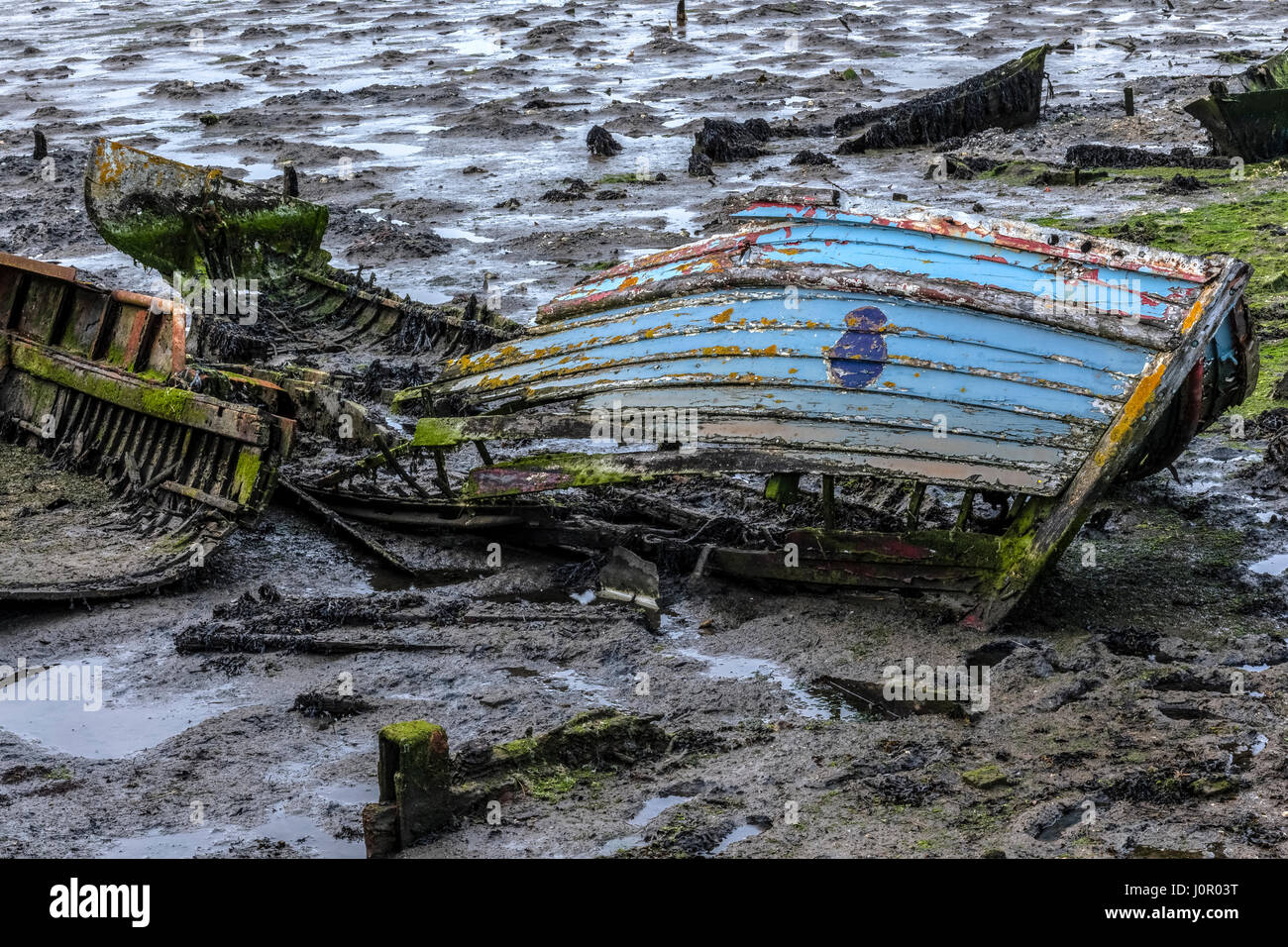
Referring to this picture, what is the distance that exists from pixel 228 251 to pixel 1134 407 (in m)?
8.88

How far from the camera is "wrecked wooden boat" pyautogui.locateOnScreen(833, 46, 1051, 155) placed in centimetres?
2020

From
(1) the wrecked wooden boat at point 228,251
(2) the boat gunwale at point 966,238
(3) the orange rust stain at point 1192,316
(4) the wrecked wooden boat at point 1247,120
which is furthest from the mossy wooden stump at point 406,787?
(4) the wrecked wooden boat at point 1247,120

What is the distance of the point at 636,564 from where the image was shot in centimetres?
822

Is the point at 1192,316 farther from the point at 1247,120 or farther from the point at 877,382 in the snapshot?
the point at 1247,120

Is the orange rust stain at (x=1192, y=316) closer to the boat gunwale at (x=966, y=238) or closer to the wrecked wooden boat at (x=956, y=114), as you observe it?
the boat gunwale at (x=966, y=238)

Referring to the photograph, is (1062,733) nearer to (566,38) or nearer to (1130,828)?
(1130,828)

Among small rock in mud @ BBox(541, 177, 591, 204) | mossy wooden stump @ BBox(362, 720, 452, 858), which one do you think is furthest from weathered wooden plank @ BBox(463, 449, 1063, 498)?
small rock in mud @ BBox(541, 177, 591, 204)

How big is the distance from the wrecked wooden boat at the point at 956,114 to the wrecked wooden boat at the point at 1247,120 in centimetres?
394

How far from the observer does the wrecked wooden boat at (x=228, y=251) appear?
1262 centimetres

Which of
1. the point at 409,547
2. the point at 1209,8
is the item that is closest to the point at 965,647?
the point at 409,547

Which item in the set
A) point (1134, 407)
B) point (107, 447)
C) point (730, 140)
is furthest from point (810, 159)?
point (1134, 407)

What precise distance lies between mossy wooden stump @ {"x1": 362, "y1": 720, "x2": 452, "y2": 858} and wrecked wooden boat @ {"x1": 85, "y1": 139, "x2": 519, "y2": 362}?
7.19m

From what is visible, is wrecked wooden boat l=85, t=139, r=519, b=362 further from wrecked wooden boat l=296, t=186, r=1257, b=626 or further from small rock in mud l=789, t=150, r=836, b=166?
small rock in mud l=789, t=150, r=836, b=166
